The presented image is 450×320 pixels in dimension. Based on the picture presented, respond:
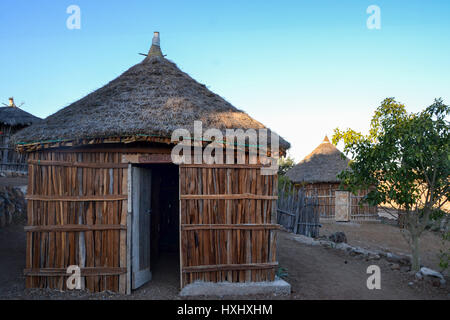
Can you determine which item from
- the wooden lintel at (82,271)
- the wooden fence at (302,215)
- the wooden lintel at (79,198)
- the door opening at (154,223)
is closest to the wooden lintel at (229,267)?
the door opening at (154,223)

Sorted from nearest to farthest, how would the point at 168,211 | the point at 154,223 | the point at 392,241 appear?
the point at 154,223
the point at 168,211
the point at 392,241

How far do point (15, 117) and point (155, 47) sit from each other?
10541 mm

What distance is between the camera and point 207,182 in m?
5.22

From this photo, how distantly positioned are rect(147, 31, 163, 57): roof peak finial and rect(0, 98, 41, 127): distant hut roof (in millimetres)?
9338

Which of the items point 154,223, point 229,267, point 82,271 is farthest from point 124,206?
point 154,223

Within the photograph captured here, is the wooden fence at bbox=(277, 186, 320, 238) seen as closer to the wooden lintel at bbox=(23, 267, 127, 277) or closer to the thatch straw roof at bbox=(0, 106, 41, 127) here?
the wooden lintel at bbox=(23, 267, 127, 277)

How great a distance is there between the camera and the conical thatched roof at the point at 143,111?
502 cm

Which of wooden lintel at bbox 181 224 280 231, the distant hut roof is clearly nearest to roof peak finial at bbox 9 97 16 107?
the distant hut roof

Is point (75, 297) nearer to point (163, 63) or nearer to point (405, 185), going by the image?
point (163, 63)

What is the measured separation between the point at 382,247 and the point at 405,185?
466 centimetres

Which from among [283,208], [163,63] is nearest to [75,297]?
[163,63]

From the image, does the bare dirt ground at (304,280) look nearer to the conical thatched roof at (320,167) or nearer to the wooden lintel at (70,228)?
the wooden lintel at (70,228)

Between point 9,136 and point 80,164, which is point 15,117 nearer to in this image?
point 9,136

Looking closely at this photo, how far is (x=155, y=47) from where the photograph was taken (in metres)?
7.75
